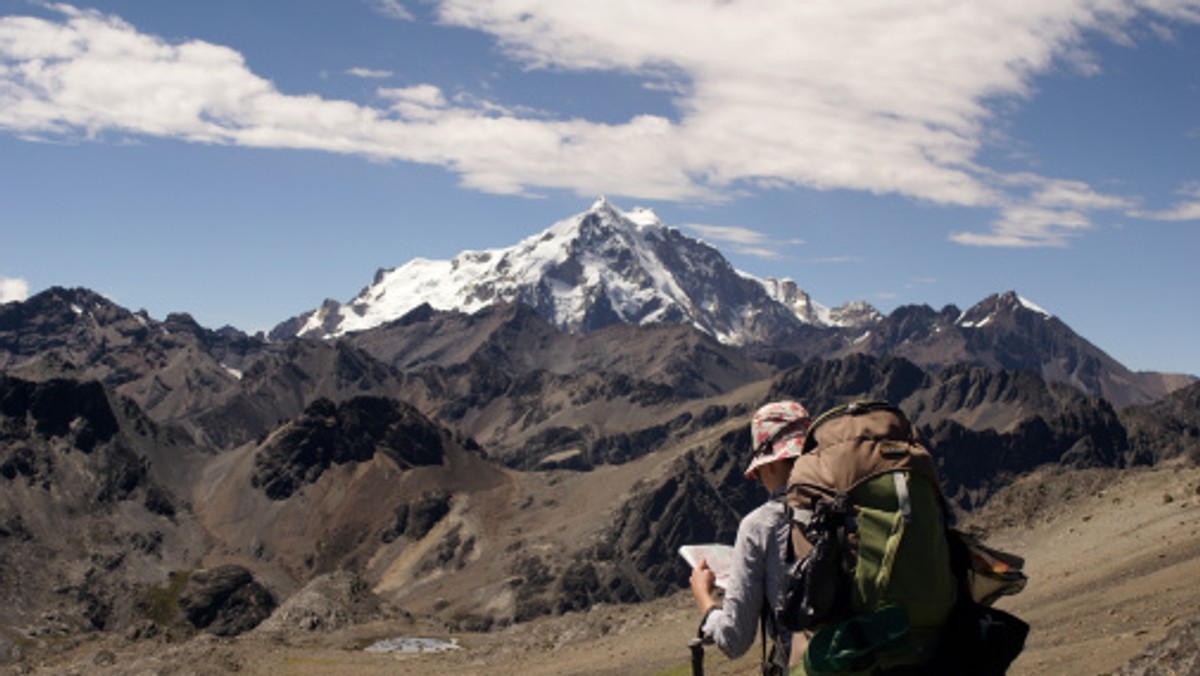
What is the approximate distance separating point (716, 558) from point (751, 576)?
1.27 meters

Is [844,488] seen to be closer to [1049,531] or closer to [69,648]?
[1049,531]

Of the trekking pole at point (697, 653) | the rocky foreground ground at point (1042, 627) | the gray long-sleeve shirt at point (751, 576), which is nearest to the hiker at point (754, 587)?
the gray long-sleeve shirt at point (751, 576)

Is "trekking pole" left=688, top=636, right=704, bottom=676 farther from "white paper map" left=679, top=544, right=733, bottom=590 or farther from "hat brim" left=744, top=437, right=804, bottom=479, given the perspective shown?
"hat brim" left=744, top=437, right=804, bottom=479

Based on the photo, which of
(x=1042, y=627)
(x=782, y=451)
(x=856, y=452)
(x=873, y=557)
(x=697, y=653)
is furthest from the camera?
(x=1042, y=627)

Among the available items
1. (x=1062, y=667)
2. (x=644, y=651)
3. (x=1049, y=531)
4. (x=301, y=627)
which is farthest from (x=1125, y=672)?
(x=301, y=627)

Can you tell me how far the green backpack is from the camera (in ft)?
35.6

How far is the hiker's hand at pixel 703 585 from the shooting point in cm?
1240

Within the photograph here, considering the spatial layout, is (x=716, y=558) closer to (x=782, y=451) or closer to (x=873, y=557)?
(x=782, y=451)

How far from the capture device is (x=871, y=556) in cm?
1088

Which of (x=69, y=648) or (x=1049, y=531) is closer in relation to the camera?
(x=1049, y=531)

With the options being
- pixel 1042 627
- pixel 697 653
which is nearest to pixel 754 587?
pixel 697 653

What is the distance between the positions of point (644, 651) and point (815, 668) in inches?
2086

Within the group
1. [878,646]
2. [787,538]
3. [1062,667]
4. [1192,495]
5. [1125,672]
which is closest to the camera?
[878,646]

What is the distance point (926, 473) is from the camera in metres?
11.0
